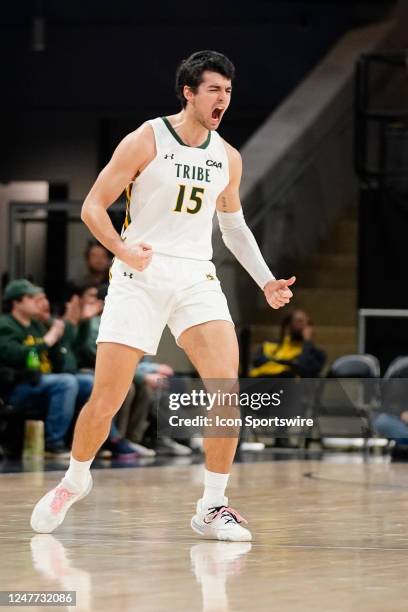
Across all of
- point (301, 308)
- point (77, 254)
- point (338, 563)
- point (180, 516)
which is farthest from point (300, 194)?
point (338, 563)

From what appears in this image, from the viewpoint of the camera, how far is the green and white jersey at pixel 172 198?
21.4 ft

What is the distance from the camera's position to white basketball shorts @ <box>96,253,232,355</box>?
21.2 feet

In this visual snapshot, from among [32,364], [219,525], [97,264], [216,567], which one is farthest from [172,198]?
[97,264]

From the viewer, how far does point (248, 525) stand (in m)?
7.23

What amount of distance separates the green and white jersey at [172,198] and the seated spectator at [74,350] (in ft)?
19.9

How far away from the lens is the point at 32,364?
40.5 ft

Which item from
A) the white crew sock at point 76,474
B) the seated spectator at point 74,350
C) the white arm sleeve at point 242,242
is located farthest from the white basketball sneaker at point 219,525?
the seated spectator at point 74,350

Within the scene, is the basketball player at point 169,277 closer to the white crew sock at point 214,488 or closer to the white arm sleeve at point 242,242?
the white crew sock at point 214,488

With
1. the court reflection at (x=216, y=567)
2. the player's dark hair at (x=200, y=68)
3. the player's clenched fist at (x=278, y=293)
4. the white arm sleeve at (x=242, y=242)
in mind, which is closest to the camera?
the court reflection at (x=216, y=567)

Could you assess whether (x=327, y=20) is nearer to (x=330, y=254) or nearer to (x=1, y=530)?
(x=330, y=254)

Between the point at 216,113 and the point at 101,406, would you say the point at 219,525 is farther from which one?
the point at 216,113

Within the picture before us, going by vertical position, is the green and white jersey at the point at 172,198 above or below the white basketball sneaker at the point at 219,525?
above

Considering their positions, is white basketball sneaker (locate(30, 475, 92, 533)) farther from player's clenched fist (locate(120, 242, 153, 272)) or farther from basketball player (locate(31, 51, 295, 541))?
player's clenched fist (locate(120, 242, 153, 272))

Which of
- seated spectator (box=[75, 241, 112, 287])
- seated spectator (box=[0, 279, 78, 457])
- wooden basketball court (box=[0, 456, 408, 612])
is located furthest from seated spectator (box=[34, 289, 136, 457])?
wooden basketball court (box=[0, 456, 408, 612])
